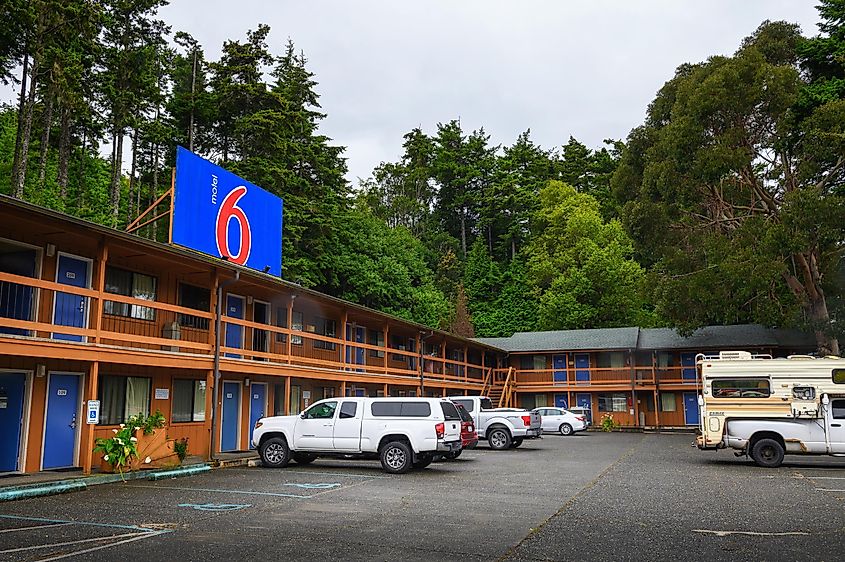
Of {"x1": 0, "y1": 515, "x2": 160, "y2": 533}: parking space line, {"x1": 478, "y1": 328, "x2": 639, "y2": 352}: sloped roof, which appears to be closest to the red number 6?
{"x1": 0, "y1": 515, "x2": 160, "y2": 533}: parking space line

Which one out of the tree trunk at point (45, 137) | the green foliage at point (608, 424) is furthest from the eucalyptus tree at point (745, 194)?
the tree trunk at point (45, 137)

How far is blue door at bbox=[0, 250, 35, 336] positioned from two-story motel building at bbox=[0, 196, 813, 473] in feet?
0.07

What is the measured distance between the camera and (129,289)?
1792 cm

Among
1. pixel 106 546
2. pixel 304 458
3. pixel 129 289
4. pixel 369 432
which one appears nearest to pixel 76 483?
pixel 106 546

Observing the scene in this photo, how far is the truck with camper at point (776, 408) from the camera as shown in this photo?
18844mm

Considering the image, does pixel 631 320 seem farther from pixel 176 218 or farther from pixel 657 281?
pixel 176 218

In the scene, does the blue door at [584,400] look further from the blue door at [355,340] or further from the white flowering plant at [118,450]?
the white flowering plant at [118,450]

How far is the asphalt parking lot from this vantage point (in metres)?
8.13

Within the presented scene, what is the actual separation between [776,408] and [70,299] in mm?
17807

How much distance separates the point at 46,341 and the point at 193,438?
702cm

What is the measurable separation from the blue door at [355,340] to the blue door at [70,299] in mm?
12401

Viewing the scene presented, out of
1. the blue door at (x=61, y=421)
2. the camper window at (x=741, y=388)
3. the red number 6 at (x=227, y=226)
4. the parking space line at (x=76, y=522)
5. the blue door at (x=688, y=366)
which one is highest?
the red number 6 at (x=227, y=226)

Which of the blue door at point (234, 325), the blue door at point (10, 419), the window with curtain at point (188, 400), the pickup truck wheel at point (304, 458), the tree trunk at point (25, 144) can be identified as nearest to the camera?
the blue door at point (10, 419)

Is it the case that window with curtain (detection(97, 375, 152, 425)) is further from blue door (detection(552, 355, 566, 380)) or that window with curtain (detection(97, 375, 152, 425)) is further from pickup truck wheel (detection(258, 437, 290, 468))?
blue door (detection(552, 355, 566, 380))
